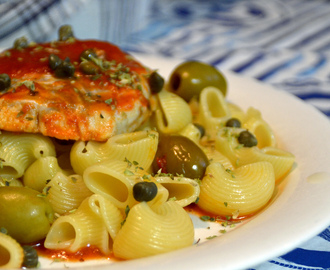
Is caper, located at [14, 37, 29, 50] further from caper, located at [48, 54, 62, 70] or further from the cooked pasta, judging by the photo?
the cooked pasta

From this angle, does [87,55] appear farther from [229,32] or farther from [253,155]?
[229,32]

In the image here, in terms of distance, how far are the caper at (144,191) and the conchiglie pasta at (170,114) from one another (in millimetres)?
1071

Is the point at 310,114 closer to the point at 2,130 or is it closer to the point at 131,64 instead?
the point at 131,64

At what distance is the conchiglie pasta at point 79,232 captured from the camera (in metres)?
2.68

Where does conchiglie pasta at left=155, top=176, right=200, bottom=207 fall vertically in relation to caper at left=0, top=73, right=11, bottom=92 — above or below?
A: below

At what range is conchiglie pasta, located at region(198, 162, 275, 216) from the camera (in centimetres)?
305

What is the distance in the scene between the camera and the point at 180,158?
3.22m

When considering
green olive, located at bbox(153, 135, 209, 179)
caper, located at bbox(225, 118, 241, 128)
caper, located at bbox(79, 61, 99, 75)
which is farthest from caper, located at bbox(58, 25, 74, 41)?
caper, located at bbox(225, 118, 241, 128)

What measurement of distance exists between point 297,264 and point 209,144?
1292 millimetres

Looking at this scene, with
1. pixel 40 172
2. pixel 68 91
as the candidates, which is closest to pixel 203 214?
pixel 40 172

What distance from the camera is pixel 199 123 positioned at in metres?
4.04

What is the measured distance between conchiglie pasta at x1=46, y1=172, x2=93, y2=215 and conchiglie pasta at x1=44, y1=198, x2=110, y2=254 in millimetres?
146

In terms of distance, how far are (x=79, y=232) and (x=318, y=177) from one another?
5.31 feet

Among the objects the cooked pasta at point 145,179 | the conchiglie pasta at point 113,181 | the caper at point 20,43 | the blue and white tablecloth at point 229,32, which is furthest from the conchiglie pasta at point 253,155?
the blue and white tablecloth at point 229,32
